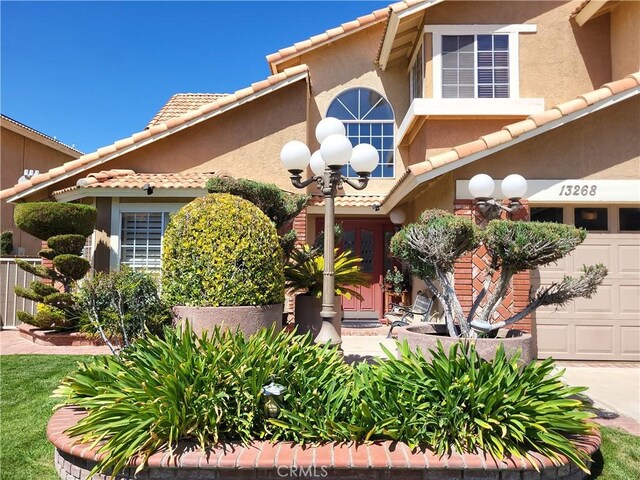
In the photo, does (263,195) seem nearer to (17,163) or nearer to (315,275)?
(315,275)

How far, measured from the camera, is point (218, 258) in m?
5.45

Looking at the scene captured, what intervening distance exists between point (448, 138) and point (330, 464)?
8662mm

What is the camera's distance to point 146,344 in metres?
4.68

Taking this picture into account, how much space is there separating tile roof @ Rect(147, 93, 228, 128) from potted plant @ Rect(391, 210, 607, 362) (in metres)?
12.5

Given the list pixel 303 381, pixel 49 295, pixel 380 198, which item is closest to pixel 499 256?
pixel 303 381

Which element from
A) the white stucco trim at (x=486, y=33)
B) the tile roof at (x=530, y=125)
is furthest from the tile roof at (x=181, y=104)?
the tile roof at (x=530, y=125)

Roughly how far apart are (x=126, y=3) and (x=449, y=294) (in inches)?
420

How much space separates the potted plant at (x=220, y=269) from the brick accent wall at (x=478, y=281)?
4.43 meters

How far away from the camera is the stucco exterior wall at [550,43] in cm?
1052

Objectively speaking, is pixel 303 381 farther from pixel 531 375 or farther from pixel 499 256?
pixel 499 256

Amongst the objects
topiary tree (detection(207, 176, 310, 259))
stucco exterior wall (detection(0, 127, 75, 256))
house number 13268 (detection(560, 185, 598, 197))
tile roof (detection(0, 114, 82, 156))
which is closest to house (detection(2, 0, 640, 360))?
house number 13268 (detection(560, 185, 598, 197))

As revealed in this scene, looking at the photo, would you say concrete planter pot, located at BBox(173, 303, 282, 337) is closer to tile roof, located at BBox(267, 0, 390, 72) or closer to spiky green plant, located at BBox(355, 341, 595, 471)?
spiky green plant, located at BBox(355, 341, 595, 471)

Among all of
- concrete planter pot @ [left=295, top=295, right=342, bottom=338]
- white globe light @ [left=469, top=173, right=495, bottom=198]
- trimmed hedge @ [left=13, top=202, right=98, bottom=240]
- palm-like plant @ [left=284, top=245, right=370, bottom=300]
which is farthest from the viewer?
trimmed hedge @ [left=13, top=202, right=98, bottom=240]

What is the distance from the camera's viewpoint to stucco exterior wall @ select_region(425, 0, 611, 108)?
10.5 m
